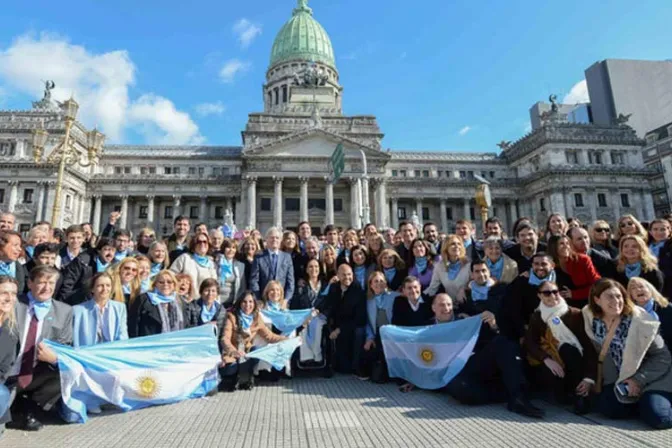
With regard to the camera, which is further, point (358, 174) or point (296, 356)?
point (358, 174)

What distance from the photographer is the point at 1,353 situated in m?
5.10

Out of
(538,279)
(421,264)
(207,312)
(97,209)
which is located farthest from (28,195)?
(538,279)

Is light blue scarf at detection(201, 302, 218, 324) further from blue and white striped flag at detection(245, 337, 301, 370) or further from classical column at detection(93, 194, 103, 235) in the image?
classical column at detection(93, 194, 103, 235)

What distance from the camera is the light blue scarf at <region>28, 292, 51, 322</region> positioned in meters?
5.80

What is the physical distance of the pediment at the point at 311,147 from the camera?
45781 millimetres

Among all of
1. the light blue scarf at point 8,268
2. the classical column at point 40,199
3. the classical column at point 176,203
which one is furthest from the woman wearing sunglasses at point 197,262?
the classical column at point 40,199

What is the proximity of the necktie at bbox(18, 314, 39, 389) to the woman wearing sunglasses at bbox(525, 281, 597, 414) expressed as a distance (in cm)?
737

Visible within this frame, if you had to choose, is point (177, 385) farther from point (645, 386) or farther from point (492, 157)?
point (492, 157)

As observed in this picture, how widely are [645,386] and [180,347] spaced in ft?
22.9

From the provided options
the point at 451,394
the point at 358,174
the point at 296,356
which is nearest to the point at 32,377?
the point at 296,356

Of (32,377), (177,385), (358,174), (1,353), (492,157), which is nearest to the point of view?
(1,353)

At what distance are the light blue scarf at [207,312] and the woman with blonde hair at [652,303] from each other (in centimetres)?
711

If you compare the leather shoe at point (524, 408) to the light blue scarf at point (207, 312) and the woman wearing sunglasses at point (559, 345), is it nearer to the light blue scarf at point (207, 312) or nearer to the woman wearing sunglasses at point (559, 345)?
the woman wearing sunglasses at point (559, 345)

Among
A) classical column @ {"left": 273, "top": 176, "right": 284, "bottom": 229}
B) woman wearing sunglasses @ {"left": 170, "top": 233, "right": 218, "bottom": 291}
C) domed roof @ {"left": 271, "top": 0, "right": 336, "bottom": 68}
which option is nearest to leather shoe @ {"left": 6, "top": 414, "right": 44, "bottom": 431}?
woman wearing sunglasses @ {"left": 170, "top": 233, "right": 218, "bottom": 291}
